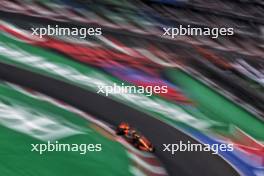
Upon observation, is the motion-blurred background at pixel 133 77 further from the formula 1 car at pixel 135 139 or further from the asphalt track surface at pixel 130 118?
the formula 1 car at pixel 135 139

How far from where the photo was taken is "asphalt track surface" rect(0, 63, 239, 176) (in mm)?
6562

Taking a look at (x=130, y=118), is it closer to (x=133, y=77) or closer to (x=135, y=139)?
(x=135, y=139)

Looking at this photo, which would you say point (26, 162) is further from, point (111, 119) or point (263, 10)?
point (263, 10)

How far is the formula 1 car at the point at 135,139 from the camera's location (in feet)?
20.8

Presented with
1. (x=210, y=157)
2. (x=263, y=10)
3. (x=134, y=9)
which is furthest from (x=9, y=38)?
(x=263, y=10)

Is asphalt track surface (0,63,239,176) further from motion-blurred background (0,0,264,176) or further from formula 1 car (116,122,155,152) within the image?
formula 1 car (116,122,155,152)

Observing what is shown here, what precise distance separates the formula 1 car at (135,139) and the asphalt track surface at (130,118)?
0.22 metres

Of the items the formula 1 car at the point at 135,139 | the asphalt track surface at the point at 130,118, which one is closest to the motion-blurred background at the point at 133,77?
the asphalt track surface at the point at 130,118

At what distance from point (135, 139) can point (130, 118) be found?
1.06m

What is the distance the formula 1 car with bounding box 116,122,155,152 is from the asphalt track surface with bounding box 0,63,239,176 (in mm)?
217

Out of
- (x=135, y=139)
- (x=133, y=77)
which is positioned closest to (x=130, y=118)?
(x=135, y=139)

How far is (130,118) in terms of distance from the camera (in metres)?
7.40

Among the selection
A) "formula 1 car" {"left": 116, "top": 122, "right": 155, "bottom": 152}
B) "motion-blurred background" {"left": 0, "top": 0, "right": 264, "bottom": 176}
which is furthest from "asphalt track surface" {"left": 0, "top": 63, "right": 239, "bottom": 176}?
"formula 1 car" {"left": 116, "top": 122, "right": 155, "bottom": 152}

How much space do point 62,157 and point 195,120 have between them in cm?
338
